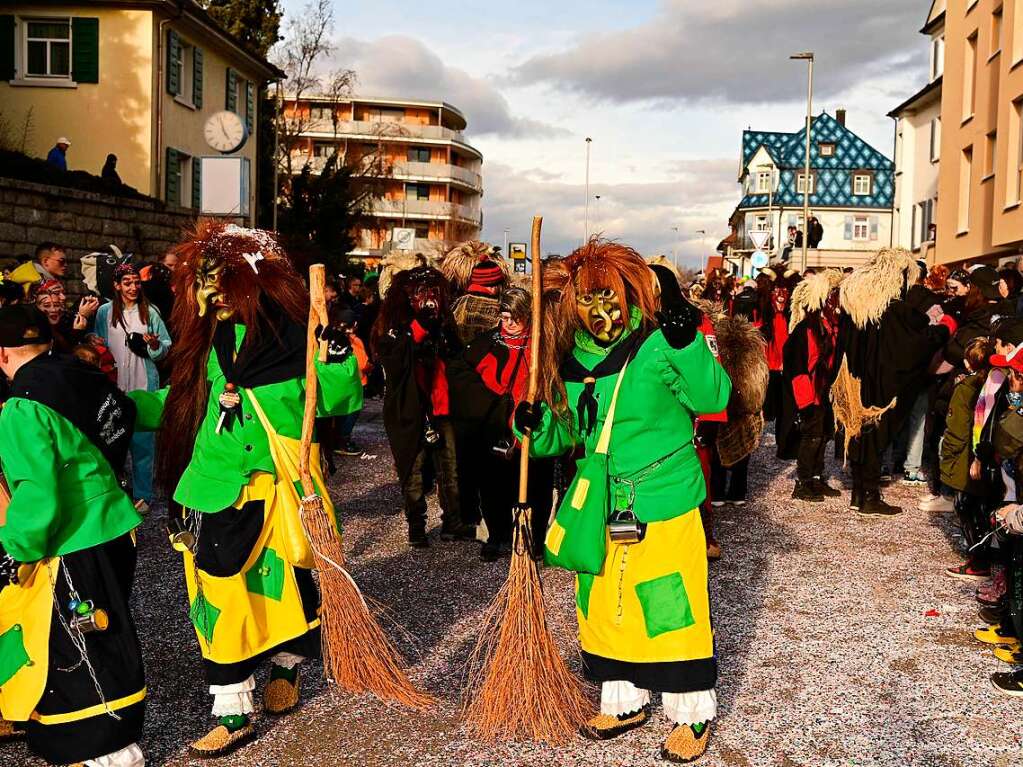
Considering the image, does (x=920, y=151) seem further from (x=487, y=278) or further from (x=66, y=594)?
(x=66, y=594)

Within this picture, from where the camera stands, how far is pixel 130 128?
2388 centimetres

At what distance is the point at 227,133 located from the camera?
12.7m

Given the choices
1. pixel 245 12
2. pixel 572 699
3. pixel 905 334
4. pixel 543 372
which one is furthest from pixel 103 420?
pixel 245 12

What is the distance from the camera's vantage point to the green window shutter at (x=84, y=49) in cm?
2319

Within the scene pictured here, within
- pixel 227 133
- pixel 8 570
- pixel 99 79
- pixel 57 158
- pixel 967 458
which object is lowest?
pixel 8 570

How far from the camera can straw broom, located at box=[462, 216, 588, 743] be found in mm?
4254

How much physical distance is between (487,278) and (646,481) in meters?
4.50

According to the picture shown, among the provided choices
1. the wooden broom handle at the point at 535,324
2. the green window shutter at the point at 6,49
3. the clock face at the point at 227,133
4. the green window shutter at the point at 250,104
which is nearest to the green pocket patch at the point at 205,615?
the wooden broom handle at the point at 535,324

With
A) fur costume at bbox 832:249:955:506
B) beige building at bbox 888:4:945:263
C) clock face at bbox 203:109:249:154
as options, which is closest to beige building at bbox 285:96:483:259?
beige building at bbox 888:4:945:263

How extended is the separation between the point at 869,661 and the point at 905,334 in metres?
4.18

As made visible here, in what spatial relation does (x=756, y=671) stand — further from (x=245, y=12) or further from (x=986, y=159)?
(x=245, y=12)

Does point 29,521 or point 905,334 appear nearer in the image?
point 29,521

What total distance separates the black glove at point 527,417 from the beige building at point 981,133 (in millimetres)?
19112

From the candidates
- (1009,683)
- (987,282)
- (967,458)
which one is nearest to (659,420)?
(1009,683)
